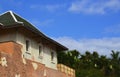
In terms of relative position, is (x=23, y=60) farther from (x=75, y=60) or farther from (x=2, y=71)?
(x=75, y=60)

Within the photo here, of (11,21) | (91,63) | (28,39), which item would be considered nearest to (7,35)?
(11,21)

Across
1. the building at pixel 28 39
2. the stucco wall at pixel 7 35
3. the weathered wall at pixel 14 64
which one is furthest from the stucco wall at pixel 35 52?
the weathered wall at pixel 14 64

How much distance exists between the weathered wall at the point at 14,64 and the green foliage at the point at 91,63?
2697cm

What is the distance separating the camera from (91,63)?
61906 millimetres

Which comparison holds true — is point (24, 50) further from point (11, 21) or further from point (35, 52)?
point (11, 21)

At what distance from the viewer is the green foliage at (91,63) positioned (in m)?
54.0

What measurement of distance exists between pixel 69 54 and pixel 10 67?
1313 inches

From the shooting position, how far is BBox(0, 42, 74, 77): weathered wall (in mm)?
20734

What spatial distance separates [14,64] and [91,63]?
41034 mm

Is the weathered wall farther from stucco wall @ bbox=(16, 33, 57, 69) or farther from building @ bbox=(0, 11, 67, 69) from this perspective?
stucco wall @ bbox=(16, 33, 57, 69)

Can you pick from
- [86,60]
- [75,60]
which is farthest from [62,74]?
[86,60]

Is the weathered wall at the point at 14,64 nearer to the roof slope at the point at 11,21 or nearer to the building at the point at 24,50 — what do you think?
the building at the point at 24,50

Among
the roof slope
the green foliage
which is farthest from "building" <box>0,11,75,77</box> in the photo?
the green foliage

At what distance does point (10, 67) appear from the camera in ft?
69.6
